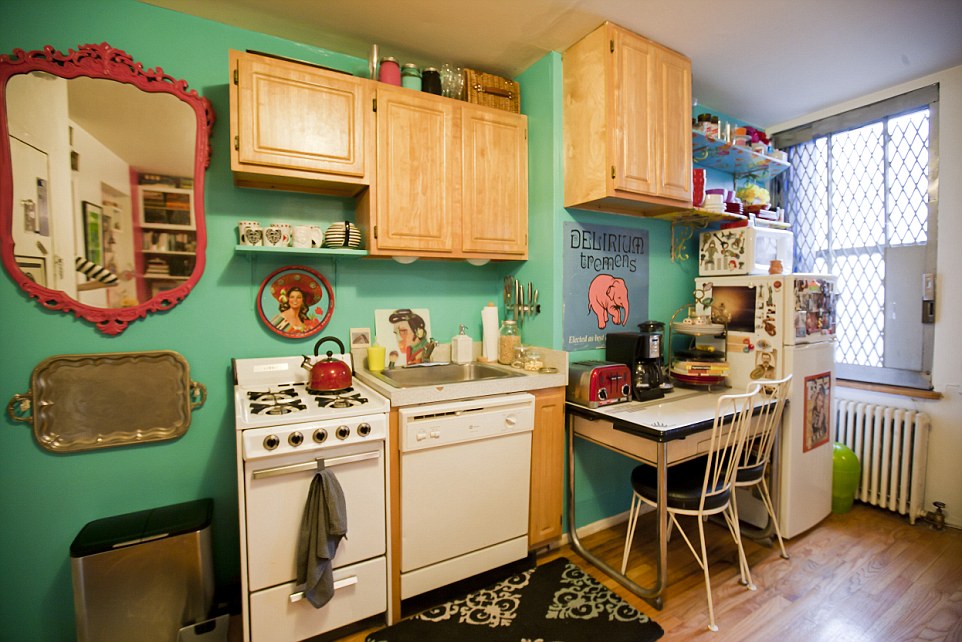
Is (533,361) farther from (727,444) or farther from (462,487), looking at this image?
(727,444)

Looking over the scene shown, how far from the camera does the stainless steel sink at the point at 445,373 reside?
2.35 metres

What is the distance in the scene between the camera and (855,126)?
3055mm

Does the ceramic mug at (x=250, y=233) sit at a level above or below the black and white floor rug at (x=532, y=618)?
above

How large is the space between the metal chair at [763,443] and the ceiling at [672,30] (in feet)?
5.82

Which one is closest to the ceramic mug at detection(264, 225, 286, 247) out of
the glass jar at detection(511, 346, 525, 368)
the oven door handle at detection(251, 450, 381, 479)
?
the oven door handle at detection(251, 450, 381, 479)

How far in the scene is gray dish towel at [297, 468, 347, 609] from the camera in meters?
1.62

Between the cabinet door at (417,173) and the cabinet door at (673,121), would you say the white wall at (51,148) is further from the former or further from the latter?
the cabinet door at (673,121)

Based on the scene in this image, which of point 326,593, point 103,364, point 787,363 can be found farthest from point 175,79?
point 787,363

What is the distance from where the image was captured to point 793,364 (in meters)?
2.47

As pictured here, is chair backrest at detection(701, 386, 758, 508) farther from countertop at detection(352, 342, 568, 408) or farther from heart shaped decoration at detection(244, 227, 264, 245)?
heart shaped decoration at detection(244, 227, 264, 245)

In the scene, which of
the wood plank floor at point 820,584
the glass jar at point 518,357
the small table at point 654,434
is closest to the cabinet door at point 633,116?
the glass jar at point 518,357

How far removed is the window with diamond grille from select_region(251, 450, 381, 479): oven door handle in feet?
10.0

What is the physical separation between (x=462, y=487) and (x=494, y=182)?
5.26 feet

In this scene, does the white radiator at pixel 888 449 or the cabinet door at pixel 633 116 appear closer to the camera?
the cabinet door at pixel 633 116
